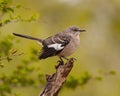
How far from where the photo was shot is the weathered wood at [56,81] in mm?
11805

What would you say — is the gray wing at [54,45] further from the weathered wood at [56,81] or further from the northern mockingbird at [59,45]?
the weathered wood at [56,81]

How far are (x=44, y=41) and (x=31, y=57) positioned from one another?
63.0 inches

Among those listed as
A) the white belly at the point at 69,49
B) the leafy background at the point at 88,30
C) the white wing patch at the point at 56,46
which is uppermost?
the white wing patch at the point at 56,46

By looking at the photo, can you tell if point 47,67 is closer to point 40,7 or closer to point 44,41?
point 40,7

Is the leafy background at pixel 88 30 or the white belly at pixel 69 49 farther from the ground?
the white belly at pixel 69 49

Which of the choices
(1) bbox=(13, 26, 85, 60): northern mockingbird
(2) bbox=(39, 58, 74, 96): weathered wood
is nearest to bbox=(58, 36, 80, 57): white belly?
(1) bbox=(13, 26, 85, 60): northern mockingbird

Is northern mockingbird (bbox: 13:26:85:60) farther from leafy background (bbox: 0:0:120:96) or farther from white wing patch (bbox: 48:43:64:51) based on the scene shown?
leafy background (bbox: 0:0:120:96)

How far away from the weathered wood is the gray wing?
1.04 m

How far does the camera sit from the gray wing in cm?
1316

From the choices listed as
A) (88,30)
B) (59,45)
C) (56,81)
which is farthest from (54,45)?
(88,30)

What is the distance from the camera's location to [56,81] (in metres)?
11.9

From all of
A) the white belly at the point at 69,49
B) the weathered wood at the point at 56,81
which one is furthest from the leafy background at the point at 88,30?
the weathered wood at the point at 56,81

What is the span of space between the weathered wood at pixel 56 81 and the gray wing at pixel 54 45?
1038 millimetres

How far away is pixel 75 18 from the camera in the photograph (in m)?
27.9
